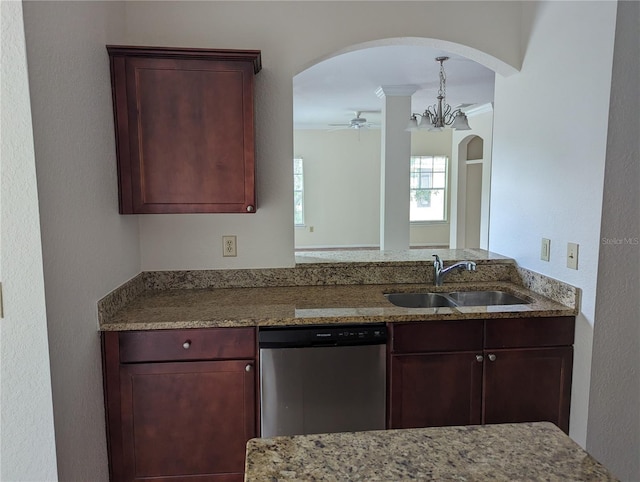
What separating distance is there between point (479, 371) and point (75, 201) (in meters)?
1.81

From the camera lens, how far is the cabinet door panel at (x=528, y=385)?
204cm

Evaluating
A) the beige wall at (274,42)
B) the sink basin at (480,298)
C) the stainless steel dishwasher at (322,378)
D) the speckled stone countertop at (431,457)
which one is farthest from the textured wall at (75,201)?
the sink basin at (480,298)

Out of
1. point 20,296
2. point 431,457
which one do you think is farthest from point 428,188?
point 431,457

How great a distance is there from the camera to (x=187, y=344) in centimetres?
190

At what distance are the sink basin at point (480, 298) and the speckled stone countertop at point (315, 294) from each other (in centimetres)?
4

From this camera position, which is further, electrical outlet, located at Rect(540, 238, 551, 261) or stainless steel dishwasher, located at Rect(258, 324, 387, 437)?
electrical outlet, located at Rect(540, 238, 551, 261)

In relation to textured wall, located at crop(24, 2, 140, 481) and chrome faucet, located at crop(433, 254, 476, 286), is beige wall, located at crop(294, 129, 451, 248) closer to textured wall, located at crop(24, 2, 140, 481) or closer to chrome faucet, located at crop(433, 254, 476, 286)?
chrome faucet, located at crop(433, 254, 476, 286)

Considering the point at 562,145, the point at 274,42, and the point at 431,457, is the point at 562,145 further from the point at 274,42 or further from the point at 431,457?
the point at 431,457

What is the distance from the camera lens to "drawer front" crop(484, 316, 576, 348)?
6.63ft

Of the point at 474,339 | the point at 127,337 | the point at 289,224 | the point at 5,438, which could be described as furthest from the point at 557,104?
the point at 5,438

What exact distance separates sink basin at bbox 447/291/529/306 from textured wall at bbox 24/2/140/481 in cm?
172

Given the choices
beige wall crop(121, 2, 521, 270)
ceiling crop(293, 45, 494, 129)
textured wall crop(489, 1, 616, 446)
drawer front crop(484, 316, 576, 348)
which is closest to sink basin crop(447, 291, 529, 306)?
textured wall crop(489, 1, 616, 446)

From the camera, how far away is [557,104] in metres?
2.11

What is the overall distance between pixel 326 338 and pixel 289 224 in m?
0.74
